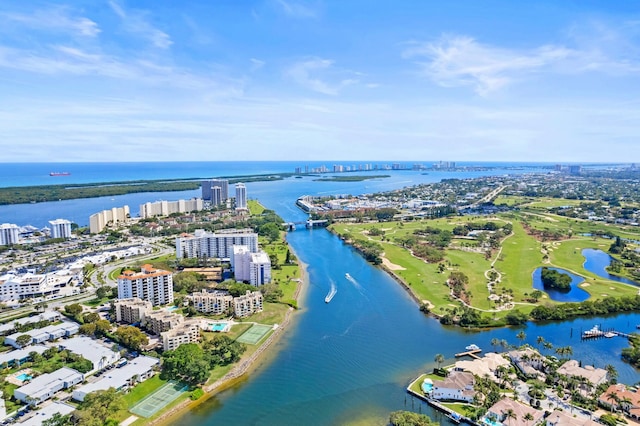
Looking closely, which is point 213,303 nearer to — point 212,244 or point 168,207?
point 212,244

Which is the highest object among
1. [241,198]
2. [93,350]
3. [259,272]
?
[241,198]

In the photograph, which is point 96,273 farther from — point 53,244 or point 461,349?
point 461,349

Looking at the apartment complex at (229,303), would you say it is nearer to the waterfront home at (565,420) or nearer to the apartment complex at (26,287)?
the apartment complex at (26,287)

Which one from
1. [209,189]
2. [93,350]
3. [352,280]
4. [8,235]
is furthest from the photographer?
[209,189]

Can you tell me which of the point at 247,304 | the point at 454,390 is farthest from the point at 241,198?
the point at 454,390

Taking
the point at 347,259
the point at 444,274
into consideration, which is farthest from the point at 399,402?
the point at 347,259
